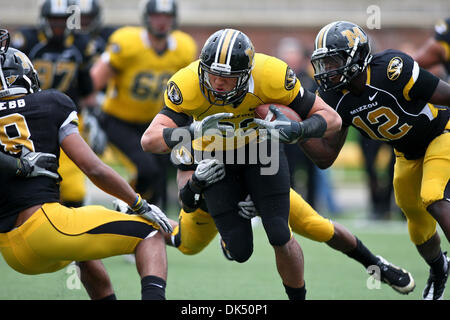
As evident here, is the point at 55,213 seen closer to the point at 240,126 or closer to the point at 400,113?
the point at 240,126

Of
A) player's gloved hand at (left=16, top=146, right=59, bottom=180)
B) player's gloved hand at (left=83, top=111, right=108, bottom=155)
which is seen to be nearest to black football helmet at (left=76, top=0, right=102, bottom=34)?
player's gloved hand at (left=83, top=111, right=108, bottom=155)

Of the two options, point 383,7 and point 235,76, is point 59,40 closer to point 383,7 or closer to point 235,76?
point 235,76

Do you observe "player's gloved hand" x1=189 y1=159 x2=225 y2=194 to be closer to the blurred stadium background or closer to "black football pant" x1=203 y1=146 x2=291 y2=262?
"black football pant" x1=203 y1=146 x2=291 y2=262

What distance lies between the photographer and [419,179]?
5.11m

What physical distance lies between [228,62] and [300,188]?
8.20m

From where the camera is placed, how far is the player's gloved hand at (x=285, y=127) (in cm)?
423

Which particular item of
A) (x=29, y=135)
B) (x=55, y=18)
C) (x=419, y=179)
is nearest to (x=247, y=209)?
(x=419, y=179)

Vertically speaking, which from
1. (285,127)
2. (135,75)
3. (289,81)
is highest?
(289,81)

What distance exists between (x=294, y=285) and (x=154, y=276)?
3.23 ft

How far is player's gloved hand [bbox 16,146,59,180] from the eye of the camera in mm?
3961

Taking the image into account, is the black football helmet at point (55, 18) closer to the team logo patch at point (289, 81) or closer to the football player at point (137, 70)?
the football player at point (137, 70)

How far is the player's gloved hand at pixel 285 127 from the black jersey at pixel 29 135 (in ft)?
3.63

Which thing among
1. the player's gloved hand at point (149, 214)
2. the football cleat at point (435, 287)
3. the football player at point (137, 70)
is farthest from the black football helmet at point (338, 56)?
the football player at point (137, 70)

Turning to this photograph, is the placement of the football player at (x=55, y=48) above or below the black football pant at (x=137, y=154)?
above
